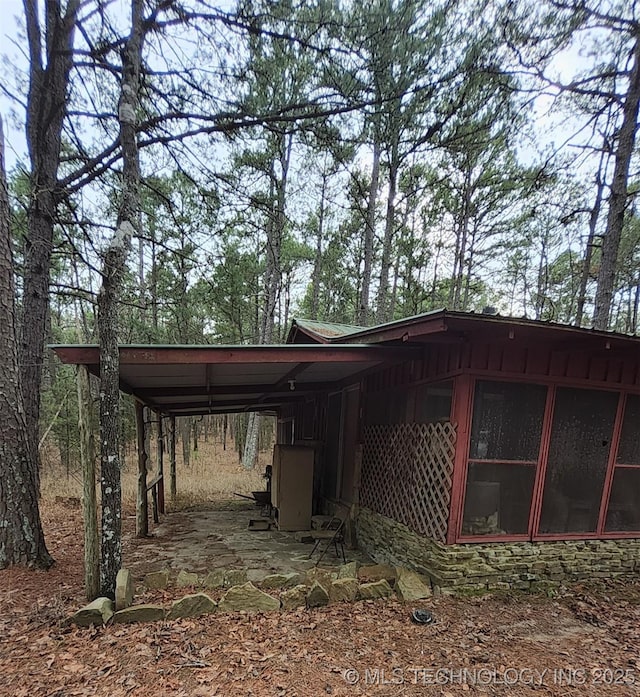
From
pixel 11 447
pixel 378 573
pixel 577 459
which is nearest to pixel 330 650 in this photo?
pixel 378 573

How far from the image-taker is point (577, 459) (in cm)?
434

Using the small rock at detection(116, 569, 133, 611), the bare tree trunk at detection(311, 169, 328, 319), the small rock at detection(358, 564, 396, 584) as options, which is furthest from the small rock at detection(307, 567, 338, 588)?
the bare tree trunk at detection(311, 169, 328, 319)

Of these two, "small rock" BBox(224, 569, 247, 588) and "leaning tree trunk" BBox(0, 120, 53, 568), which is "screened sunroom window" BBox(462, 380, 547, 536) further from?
"leaning tree trunk" BBox(0, 120, 53, 568)

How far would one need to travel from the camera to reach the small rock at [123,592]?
3354 millimetres

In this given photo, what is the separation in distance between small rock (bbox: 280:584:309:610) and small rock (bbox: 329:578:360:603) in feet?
0.82

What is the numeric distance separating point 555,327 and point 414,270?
1175 cm

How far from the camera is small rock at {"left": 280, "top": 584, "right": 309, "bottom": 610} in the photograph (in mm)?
3596

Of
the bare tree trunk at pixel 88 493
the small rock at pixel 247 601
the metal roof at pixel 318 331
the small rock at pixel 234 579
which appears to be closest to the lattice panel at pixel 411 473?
the metal roof at pixel 318 331

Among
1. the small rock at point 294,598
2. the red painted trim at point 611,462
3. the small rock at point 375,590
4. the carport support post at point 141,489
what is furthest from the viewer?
the carport support post at point 141,489

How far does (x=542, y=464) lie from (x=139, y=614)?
408cm

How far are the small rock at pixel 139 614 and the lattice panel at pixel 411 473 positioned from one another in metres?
2.67

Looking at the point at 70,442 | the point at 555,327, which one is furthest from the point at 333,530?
the point at 70,442

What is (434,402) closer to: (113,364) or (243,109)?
(113,364)

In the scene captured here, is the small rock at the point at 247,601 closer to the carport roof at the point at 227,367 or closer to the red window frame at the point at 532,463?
the red window frame at the point at 532,463
